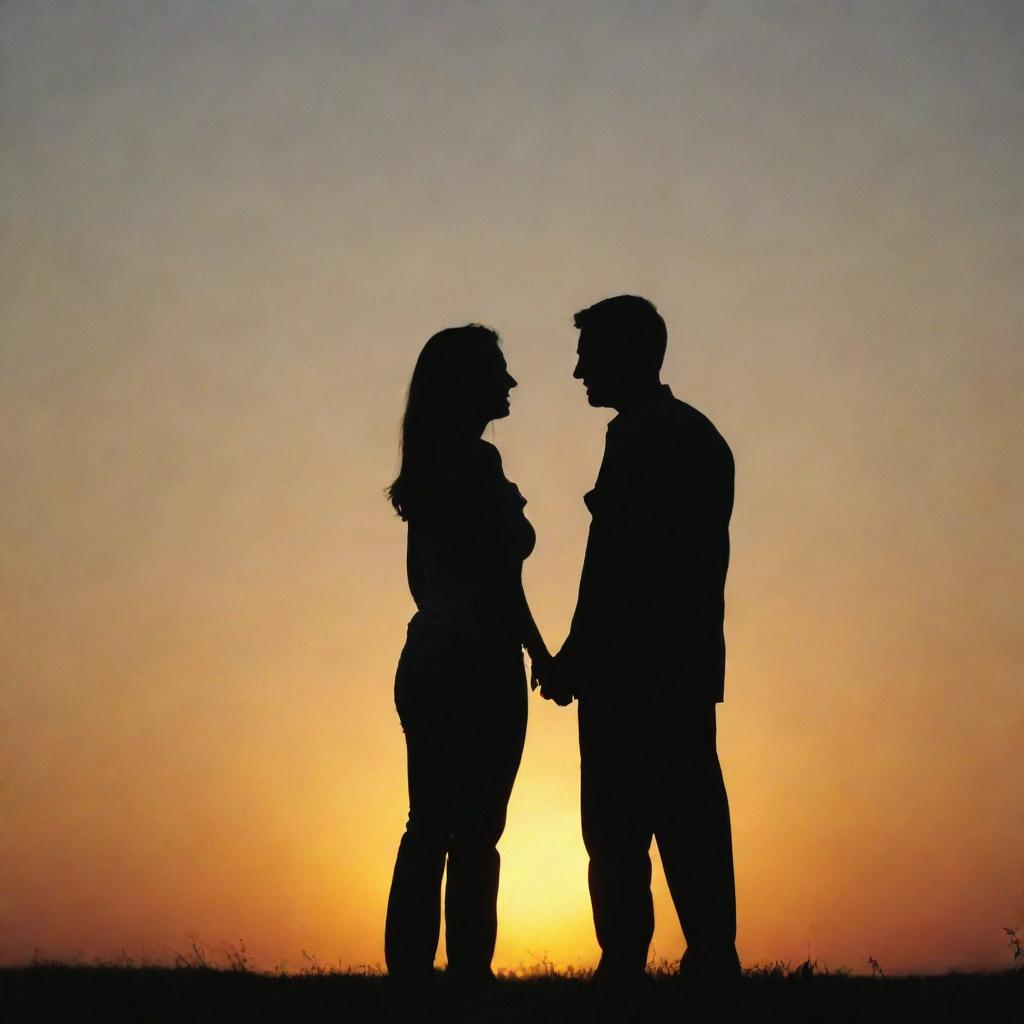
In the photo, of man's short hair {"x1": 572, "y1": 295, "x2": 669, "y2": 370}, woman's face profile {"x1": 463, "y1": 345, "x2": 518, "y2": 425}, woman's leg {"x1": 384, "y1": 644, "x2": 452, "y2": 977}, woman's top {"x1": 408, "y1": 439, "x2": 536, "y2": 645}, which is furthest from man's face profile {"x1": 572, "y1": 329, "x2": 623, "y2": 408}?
woman's leg {"x1": 384, "y1": 644, "x2": 452, "y2": 977}

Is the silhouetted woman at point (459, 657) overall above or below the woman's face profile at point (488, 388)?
below

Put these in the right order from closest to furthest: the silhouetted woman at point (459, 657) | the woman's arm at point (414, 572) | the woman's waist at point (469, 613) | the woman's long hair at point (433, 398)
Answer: the silhouetted woman at point (459, 657)
the woman's waist at point (469, 613)
the woman's long hair at point (433, 398)
the woman's arm at point (414, 572)

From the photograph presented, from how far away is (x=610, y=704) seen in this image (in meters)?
5.66

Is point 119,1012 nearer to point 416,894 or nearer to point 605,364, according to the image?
point 416,894

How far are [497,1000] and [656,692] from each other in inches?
55.9

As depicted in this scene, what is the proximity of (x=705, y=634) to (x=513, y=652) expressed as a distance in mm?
843

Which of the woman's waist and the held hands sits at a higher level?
the woman's waist

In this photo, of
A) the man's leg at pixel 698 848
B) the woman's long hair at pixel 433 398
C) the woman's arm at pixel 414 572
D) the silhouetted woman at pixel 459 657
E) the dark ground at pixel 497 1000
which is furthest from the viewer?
the woman's arm at pixel 414 572

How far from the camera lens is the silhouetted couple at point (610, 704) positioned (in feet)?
18.3

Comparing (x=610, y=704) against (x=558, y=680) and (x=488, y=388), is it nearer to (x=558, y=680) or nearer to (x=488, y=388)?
(x=558, y=680)

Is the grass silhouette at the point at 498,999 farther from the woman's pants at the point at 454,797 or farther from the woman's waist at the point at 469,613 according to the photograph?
the woman's waist at the point at 469,613

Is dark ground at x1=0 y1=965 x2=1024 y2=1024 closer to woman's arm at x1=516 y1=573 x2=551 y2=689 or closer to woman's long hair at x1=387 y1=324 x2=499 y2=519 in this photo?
woman's arm at x1=516 y1=573 x2=551 y2=689

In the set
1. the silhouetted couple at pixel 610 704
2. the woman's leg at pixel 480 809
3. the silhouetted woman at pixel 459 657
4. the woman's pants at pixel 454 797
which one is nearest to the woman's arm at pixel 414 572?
the silhouetted woman at pixel 459 657

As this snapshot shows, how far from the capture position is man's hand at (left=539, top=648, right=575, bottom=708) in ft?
19.4
